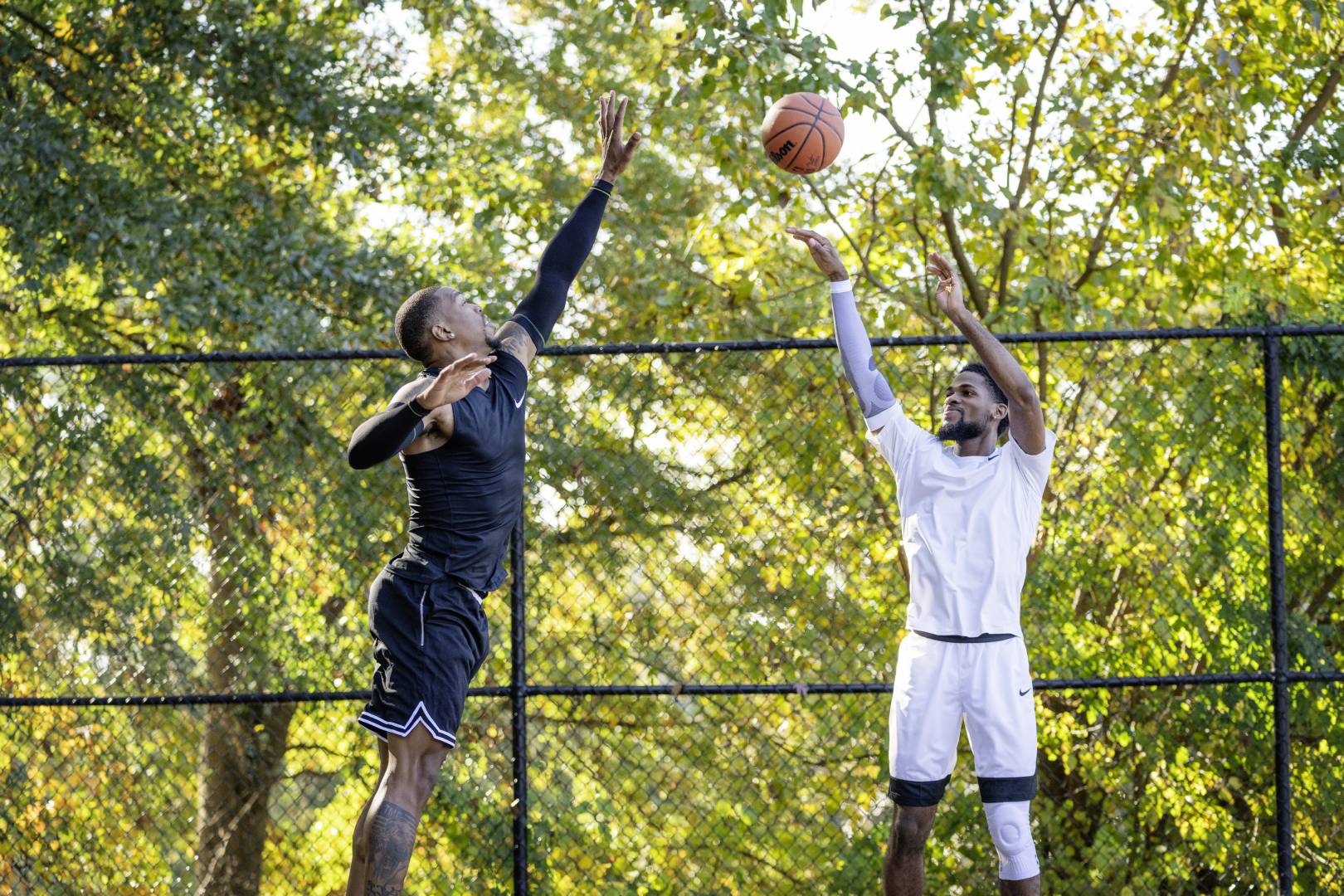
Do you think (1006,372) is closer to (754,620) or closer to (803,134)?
(803,134)

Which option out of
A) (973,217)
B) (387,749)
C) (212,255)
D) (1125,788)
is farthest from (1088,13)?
(387,749)

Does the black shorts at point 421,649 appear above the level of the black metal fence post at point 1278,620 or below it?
below

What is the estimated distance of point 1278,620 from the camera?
177 inches

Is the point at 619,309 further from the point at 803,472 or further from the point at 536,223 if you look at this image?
the point at 803,472

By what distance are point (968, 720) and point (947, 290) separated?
4.10 ft

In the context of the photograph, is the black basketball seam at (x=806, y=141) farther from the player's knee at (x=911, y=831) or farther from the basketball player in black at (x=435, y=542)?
the player's knee at (x=911, y=831)

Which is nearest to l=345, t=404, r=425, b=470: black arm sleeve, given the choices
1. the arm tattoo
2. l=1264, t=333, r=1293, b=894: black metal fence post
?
the arm tattoo

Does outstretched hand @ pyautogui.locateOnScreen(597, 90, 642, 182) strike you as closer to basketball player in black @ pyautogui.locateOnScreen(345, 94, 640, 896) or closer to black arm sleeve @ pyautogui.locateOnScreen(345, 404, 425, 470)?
basketball player in black @ pyautogui.locateOnScreen(345, 94, 640, 896)

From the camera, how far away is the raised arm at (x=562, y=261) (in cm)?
370

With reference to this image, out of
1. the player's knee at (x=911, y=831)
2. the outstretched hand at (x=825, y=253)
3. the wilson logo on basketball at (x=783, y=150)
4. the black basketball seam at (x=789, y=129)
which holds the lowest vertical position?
the player's knee at (x=911, y=831)

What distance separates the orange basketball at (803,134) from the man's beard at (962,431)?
1229mm

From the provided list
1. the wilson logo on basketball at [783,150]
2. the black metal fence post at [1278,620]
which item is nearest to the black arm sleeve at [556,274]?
the wilson logo on basketball at [783,150]

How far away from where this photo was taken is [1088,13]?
8.73 metres

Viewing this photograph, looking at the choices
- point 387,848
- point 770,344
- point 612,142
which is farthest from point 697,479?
point 387,848
